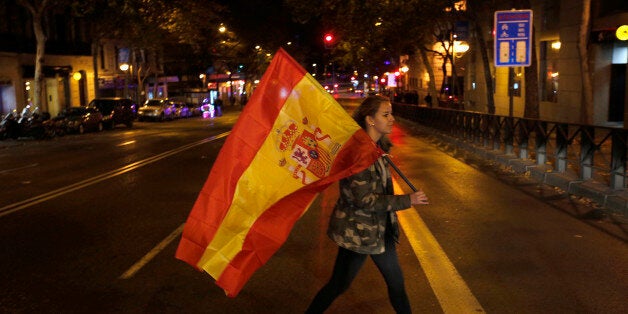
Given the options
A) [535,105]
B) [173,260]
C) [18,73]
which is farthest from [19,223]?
[18,73]

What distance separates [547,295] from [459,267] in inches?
41.6

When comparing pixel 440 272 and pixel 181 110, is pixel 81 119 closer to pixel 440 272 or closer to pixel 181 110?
pixel 181 110

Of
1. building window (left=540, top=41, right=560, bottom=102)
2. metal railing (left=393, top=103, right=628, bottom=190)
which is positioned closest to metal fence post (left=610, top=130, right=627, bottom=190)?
metal railing (left=393, top=103, right=628, bottom=190)

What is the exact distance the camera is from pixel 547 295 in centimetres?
554

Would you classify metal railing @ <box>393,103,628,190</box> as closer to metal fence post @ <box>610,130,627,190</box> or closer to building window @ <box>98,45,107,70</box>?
metal fence post @ <box>610,130,627,190</box>

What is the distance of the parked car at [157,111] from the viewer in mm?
43000

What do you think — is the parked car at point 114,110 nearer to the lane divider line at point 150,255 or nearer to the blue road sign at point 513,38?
the blue road sign at point 513,38

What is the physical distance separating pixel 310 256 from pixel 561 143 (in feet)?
24.4

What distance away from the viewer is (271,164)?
12.0 feet

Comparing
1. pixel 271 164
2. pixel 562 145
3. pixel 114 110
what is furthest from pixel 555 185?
pixel 114 110

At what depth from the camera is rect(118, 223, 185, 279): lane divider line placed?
639cm

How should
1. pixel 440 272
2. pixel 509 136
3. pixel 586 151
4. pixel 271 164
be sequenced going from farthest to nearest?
pixel 509 136
pixel 586 151
pixel 440 272
pixel 271 164

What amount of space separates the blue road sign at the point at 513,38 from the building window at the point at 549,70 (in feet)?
44.6

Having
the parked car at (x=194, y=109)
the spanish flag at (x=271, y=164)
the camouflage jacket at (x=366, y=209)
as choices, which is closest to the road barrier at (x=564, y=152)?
the camouflage jacket at (x=366, y=209)
